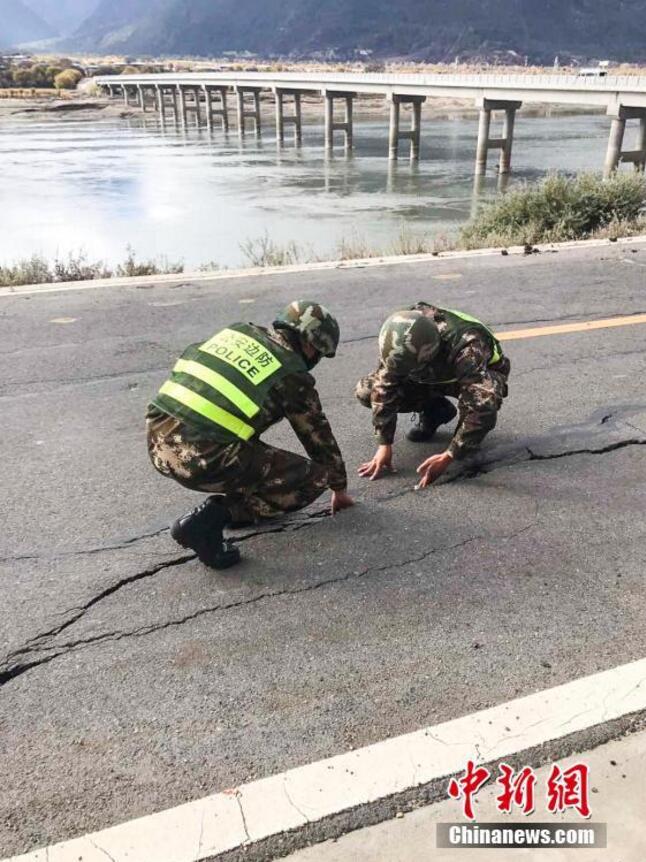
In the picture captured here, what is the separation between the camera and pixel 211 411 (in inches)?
120

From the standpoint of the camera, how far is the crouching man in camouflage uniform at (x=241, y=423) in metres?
3.06

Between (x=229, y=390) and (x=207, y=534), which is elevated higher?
(x=229, y=390)

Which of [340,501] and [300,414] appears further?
[340,501]

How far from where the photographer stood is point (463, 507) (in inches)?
152

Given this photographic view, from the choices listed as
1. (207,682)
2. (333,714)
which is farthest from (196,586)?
(333,714)

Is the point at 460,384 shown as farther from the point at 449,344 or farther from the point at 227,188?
the point at 227,188

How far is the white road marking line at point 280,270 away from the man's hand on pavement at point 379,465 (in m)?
4.91

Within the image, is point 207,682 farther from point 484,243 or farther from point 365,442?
point 484,243

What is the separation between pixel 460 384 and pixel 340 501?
2.85ft

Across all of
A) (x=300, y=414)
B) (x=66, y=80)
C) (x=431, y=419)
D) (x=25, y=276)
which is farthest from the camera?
(x=66, y=80)

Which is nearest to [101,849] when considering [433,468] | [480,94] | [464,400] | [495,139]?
[433,468]

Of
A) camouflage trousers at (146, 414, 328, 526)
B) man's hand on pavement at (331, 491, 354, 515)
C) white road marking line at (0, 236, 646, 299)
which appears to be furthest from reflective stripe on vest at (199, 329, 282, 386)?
white road marking line at (0, 236, 646, 299)

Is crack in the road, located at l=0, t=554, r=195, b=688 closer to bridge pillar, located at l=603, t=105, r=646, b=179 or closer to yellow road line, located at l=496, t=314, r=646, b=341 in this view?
yellow road line, located at l=496, t=314, r=646, b=341

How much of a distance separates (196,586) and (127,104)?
99.5 meters
